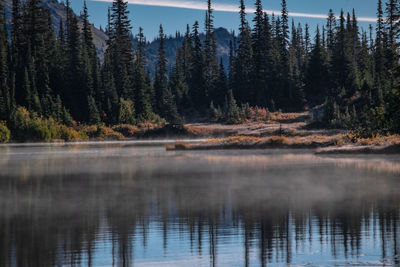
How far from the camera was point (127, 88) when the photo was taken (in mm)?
80312

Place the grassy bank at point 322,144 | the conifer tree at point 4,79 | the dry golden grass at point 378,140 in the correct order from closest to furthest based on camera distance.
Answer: the grassy bank at point 322,144 < the dry golden grass at point 378,140 < the conifer tree at point 4,79

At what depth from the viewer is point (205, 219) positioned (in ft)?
41.5

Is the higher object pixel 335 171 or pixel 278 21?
pixel 278 21

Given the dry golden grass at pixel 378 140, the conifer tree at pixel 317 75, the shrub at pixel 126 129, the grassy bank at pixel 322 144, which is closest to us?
the grassy bank at pixel 322 144

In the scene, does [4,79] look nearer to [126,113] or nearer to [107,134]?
[107,134]

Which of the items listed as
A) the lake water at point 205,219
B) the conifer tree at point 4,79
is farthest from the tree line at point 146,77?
the lake water at point 205,219

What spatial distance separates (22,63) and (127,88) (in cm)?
1515

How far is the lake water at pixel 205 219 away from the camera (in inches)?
367

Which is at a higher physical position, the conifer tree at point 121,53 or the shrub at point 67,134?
the conifer tree at point 121,53

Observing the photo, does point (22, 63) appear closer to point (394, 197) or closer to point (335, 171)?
point (335, 171)

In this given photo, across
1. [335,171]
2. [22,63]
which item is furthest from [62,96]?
[335,171]

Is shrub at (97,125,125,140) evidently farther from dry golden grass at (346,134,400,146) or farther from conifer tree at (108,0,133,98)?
dry golden grass at (346,134,400,146)

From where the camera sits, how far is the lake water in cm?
932

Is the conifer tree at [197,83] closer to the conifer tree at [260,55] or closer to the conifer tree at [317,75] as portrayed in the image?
the conifer tree at [260,55]
